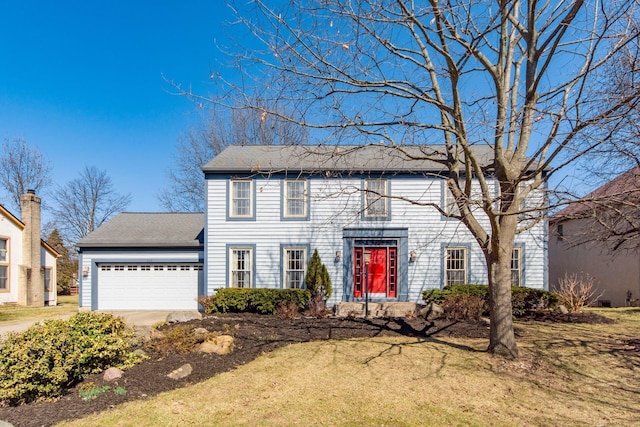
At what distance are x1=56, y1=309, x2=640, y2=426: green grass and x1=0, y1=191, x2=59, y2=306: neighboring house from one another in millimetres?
18204

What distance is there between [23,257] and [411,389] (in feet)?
Result: 70.3

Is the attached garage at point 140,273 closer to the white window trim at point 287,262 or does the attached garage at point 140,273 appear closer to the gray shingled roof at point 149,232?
the gray shingled roof at point 149,232

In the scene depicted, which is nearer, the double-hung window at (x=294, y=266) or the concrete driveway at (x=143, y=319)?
the concrete driveway at (x=143, y=319)

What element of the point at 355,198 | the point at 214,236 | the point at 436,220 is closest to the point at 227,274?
the point at 214,236

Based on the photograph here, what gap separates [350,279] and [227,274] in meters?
4.43

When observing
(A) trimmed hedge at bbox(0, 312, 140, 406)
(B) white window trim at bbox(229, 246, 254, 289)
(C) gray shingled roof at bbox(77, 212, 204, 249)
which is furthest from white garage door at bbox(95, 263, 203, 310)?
(A) trimmed hedge at bbox(0, 312, 140, 406)

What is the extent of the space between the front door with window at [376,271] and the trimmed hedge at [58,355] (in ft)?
27.3

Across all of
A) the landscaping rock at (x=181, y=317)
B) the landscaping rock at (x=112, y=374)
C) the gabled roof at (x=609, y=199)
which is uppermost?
the gabled roof at (x=609, y=199)

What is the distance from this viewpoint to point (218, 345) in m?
7.12

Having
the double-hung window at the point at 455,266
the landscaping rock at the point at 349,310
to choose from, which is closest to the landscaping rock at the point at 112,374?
the landscaping rock at the point at 349,310

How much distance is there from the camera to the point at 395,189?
44.5 ft

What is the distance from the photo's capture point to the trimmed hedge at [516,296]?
1123 centimetres

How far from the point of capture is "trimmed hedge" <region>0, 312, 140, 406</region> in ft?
16.4

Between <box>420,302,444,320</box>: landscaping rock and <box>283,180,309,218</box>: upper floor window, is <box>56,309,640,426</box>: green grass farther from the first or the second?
<box>283,180,309,218</box>: upper floor window
